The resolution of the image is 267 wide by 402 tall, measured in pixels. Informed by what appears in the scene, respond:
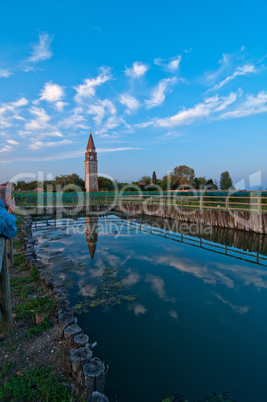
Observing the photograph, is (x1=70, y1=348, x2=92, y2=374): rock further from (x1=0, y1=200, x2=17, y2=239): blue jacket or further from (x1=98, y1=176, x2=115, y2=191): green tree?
(x1=98, y1=176, x2=115, y2=191): green tree

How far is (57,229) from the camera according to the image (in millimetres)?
10719

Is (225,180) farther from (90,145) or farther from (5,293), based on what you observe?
(5,293)

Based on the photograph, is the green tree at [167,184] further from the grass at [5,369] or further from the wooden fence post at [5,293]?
the grass at [5,369]

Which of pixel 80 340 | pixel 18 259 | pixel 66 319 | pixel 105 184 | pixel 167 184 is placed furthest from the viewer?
pixel 105 184

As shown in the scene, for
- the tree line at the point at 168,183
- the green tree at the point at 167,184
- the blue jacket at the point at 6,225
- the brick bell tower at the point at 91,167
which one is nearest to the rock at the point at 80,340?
the blue jacket at the point at 6,225

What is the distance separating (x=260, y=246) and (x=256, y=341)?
17.4 feet

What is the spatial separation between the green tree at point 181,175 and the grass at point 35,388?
53466 mm

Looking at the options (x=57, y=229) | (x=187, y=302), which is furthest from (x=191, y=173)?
(x=187, y=302)

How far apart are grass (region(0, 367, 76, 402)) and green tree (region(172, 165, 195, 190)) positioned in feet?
175

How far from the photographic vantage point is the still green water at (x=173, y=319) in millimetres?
2238

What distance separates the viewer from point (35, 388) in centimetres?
201

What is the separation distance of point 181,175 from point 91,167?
23.4 m

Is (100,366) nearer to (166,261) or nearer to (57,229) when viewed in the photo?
(166,261)

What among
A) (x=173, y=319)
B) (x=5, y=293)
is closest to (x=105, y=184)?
(x=173, y=319)
